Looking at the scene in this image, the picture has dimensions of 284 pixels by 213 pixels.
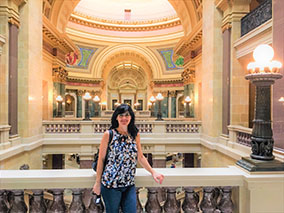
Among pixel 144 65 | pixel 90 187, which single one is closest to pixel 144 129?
pixel 90 187

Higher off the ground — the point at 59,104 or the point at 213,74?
the point at 213,74

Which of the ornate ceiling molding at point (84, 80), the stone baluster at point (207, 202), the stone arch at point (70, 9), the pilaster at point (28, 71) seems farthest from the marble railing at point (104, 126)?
the ornate ceiling molding at point (84, 80)

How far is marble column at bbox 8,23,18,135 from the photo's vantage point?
8078 millimetres

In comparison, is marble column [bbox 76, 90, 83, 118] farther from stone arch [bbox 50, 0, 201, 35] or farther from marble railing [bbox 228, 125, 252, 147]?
marble railing [bbox 228, 125, 252, 147]

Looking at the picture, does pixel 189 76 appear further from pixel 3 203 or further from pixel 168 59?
pixel 3 203

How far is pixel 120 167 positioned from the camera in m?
2.31

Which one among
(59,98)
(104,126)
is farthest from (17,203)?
(59,98)

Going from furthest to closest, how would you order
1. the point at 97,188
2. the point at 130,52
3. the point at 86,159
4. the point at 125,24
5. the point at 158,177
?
the point at 130,52, the point at 125,24, the point at 86,159, the point at 158,177, the point at 97,188

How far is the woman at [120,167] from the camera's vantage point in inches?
89.3

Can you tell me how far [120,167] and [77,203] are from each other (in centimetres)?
80

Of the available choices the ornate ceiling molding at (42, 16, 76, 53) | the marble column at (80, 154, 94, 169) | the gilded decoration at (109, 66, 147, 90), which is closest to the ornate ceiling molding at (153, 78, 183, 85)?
the gilded decoration at (109, 66, 147, 90)

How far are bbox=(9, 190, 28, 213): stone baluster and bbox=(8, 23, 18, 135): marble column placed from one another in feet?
21.1

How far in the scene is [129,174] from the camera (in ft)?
7.66

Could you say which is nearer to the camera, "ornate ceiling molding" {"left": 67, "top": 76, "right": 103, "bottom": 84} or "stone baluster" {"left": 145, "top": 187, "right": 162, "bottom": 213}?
"stone baluster" {"left": 145, "top": 187, "right": 162, "bottom": 213}
